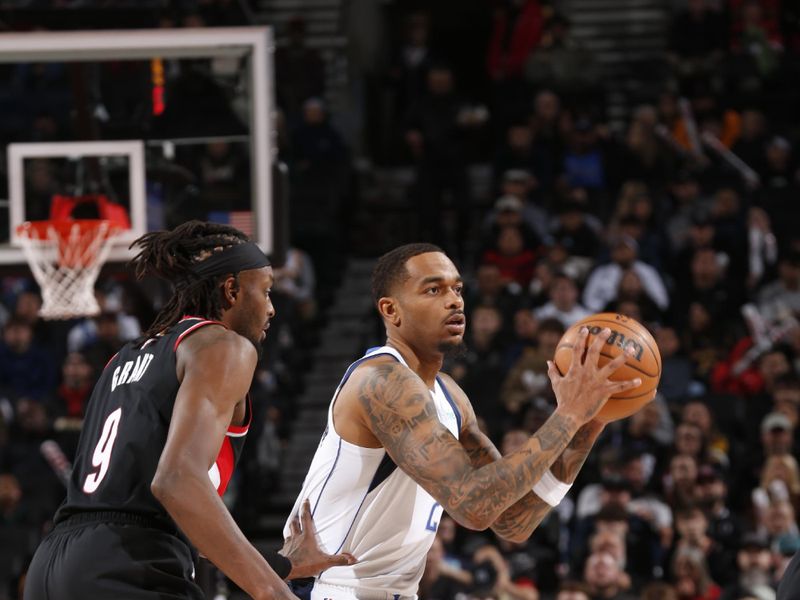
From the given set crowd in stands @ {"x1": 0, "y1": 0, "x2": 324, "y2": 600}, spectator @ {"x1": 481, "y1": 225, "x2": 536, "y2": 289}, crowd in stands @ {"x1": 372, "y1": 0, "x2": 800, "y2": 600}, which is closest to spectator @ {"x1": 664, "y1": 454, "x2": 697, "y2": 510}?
crowd in stands @ {"x1": 372, "y1": 0, "x2": 800, "y2": 600}

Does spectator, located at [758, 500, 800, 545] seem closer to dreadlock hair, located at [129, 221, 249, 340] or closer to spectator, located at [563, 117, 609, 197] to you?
spectator, located at [563, 117, 609, 197]

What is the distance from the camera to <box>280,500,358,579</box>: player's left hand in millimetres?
4320

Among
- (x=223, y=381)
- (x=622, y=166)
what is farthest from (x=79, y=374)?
(x=223, y=381)

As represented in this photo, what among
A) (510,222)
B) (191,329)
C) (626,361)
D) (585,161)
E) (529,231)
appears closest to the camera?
(191,329)

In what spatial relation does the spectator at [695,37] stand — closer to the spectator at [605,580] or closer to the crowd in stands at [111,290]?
the crowd in stands at [111,290]

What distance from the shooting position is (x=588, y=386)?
4070mm

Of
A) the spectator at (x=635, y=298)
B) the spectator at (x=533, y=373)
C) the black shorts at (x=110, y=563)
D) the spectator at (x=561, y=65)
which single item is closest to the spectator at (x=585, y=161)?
the spectator at (x=561, y=65)

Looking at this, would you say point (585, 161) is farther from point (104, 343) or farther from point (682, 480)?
point (104, 343)

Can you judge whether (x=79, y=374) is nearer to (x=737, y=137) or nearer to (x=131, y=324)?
(x=131, y=324)

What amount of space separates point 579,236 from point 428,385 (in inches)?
307

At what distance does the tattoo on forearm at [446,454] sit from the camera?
13.0ft

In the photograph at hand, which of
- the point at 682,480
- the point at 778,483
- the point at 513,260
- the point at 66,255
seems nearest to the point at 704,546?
the point at 682,480

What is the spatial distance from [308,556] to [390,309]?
83 centimetres

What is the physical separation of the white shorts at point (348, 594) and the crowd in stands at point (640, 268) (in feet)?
14.3
